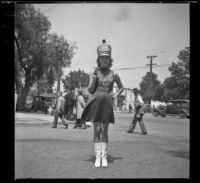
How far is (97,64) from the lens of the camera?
5094 millimetres

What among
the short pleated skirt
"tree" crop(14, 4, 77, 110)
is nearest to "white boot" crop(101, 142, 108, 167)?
the short pleated skirt

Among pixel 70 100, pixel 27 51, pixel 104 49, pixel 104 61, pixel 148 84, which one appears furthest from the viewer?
pixel 70 100

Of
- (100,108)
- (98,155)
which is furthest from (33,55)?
(98,155)

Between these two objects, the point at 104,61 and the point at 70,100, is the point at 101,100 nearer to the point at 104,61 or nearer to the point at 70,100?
the point at 104,61

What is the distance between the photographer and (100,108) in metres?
4.91

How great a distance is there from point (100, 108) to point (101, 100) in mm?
124

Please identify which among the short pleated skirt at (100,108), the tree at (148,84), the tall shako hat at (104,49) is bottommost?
the short pleated skirt at (100,108)

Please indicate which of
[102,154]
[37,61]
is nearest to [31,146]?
[102,154]

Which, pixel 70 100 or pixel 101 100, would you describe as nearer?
pixel 101 100

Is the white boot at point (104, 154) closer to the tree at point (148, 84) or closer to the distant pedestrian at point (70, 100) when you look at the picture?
the tree at point (148, 84)

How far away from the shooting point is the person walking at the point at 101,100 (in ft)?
16.0

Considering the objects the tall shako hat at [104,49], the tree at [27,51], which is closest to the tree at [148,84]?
the tall shako hat at [104,49]
